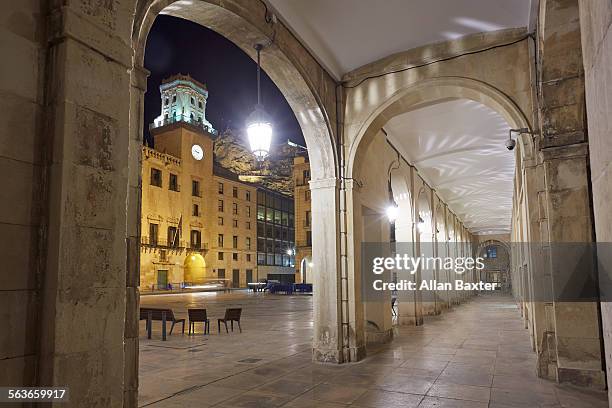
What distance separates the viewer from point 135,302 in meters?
3.55

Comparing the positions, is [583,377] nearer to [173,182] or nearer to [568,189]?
[568,189]

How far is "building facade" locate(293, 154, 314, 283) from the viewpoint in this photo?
143 ft

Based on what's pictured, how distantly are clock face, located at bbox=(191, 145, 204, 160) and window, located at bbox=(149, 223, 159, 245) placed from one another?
34.9 feet

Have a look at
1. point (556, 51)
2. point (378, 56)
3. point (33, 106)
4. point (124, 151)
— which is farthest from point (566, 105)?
point (33, 106)

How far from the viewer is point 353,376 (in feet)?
22.2

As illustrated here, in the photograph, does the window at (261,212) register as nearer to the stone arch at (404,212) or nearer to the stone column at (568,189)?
the stone arch at (404,212)

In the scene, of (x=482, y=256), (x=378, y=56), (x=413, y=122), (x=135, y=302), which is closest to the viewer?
(x=135, y=302)

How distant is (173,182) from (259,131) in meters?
43.4

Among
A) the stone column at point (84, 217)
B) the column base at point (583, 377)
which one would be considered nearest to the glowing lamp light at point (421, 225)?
the column base at point (583, 377)

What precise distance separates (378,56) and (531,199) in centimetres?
355

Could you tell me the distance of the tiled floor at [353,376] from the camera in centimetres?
555

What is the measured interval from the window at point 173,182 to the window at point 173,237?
4271 millimetres

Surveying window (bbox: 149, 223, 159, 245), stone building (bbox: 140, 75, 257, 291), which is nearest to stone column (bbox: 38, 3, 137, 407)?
stone building (bbox: 140, 75, 257, 291)

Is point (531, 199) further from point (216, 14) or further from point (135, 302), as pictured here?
point (135, 302)
